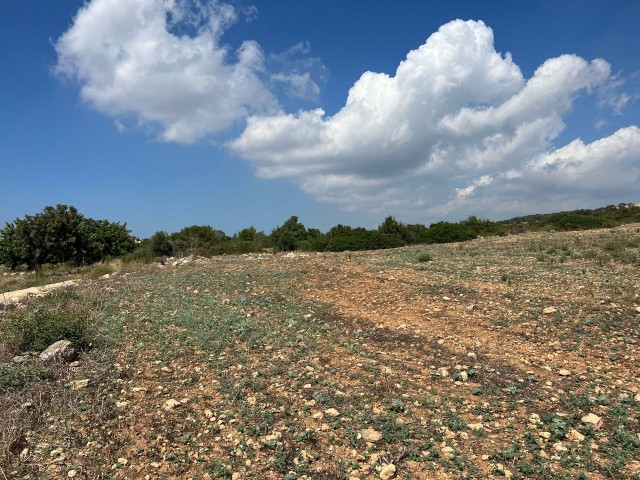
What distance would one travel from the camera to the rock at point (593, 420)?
408 cm

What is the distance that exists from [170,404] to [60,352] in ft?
7.94

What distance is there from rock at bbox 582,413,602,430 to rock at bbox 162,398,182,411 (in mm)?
4355

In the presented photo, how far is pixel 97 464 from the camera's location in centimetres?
387

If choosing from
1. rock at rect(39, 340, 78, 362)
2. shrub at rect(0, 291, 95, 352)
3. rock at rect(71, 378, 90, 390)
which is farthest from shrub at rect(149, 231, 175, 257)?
rock at rect(71, 378, 90, 390)

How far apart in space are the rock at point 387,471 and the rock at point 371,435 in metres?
0.40

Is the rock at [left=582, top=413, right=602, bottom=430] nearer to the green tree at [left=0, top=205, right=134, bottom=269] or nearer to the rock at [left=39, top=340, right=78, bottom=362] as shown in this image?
the rock at [left=39, top=340, right=78, bottom=362]

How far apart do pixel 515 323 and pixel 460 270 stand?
4759 mm

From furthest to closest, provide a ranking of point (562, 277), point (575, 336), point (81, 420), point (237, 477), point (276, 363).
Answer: point (562, 277) < point (575, 336) < point (276, 363) < point (81, 420) < point (237, 477)

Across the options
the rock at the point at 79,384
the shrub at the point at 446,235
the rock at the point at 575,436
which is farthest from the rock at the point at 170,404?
the shrub at the point at 446,235

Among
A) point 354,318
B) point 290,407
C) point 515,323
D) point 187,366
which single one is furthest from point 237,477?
point 515,323

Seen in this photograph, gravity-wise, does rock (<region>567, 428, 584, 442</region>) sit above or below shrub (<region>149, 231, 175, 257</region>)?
below

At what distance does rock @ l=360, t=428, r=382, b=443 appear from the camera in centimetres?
408

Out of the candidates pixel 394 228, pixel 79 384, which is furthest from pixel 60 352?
pixel 394 228

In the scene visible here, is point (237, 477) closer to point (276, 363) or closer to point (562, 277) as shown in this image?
point (276, 363)
